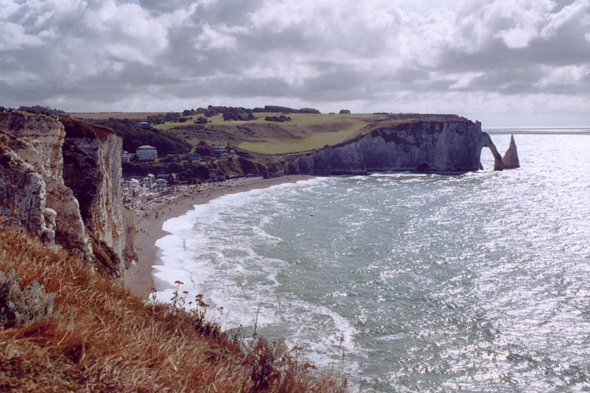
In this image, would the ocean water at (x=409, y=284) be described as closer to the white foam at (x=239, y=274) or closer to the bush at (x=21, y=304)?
the white foam at (x=239, y=274)

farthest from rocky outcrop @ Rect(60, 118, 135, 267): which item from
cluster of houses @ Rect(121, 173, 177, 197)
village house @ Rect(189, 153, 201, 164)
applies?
village house @ Rect(189, 153, 201, 164)

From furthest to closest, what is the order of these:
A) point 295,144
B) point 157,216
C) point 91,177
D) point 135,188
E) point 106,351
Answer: point 295,144 < point 135,188 < point 157,216 < point 91,177 < point 106,351

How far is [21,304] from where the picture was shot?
528 cm

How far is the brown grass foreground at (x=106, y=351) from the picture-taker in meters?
4.56

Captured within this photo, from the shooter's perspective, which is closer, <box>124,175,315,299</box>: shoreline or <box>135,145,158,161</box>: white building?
<box>124,175,315,299</box>: shoreline

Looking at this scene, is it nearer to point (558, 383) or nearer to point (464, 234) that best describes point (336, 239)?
point (464, 234)

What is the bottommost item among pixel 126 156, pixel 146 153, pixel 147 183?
pixel 147 183

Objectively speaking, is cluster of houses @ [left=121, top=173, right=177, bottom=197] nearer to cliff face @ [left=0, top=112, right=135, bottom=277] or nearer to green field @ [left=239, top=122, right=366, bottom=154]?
green field @ [left=239, top=122, right=366, bottom=154]

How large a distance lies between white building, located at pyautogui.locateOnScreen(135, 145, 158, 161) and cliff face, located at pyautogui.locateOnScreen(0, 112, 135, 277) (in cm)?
6847

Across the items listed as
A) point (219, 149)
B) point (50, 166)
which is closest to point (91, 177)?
point (50, 166)

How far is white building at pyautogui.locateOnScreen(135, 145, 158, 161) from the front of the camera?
3883 inches

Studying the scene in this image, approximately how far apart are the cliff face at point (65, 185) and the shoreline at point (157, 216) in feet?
6.09

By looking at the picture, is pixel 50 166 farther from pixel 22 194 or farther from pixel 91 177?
pixel 22 194

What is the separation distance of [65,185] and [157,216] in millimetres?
32379
